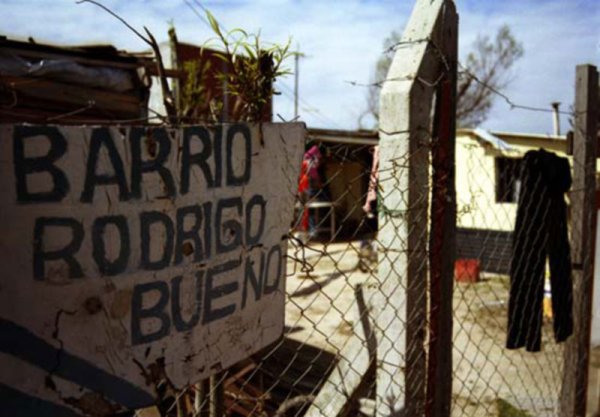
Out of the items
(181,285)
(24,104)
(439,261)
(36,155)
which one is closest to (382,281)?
(439,261)

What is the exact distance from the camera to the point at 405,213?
1726mm

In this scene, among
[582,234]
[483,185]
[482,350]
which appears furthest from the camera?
[483,185]

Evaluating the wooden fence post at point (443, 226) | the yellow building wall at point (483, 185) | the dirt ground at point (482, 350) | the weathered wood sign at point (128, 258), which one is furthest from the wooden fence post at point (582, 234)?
the yellow building wall at point (483, 185)

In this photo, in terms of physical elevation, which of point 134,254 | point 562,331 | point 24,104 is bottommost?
point 562,331

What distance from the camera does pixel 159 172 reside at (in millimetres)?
1085

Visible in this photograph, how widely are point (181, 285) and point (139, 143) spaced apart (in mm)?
310

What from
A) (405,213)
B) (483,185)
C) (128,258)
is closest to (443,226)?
(405,213)

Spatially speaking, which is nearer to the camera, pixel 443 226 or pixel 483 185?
pixel 443 226

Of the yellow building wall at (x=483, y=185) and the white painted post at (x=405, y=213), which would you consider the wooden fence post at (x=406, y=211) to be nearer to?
the white painted post at (x=405, y=213)

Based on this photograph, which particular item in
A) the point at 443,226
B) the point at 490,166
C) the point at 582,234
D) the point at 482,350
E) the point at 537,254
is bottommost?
the point at 482,350

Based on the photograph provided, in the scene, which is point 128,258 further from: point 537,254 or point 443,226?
point 537,254

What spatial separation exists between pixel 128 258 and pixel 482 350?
7333mm

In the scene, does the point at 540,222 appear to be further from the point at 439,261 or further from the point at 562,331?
the point at 439,261

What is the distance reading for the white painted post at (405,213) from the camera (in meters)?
1.70
